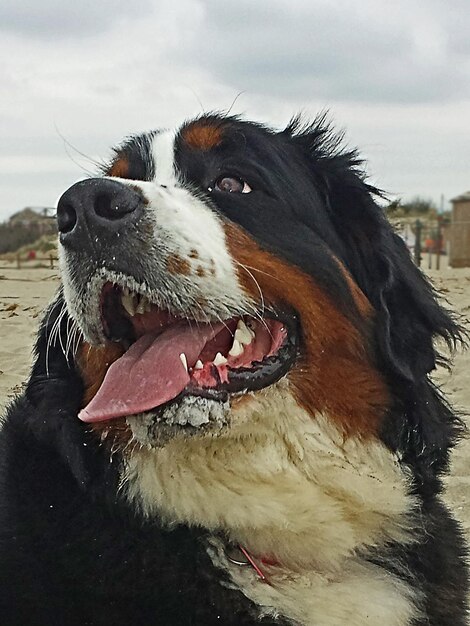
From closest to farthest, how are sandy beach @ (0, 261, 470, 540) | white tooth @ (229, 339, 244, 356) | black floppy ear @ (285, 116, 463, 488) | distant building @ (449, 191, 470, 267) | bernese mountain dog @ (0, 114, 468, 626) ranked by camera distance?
bernese mountain dog @ (0, 114, 468, 626) < white tooth @ (229, 339, 244, 356) < black floppy ear @ (285, 116, 463, 488) < sandy beach @ (0, 261, 470, 540) < distant building @ (449, 191, 470, 267)

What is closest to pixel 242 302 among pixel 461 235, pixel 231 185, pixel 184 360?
pixel 184 360

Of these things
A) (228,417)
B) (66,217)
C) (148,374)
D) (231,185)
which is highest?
(231,185)

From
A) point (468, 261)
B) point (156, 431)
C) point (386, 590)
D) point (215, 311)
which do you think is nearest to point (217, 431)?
point (156, 431)

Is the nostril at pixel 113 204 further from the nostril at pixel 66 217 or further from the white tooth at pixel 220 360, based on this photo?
the white tooth at pixel 220 360

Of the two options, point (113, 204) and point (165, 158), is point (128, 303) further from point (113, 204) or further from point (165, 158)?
point (165, 158)

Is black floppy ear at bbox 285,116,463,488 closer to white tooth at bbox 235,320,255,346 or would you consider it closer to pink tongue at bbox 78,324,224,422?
white tooth at bbox 235,320,255,346

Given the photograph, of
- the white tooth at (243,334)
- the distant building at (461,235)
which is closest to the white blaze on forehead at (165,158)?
the white tooth at (243,334)

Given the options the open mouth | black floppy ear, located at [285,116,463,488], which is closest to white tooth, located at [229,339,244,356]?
the open mouth
